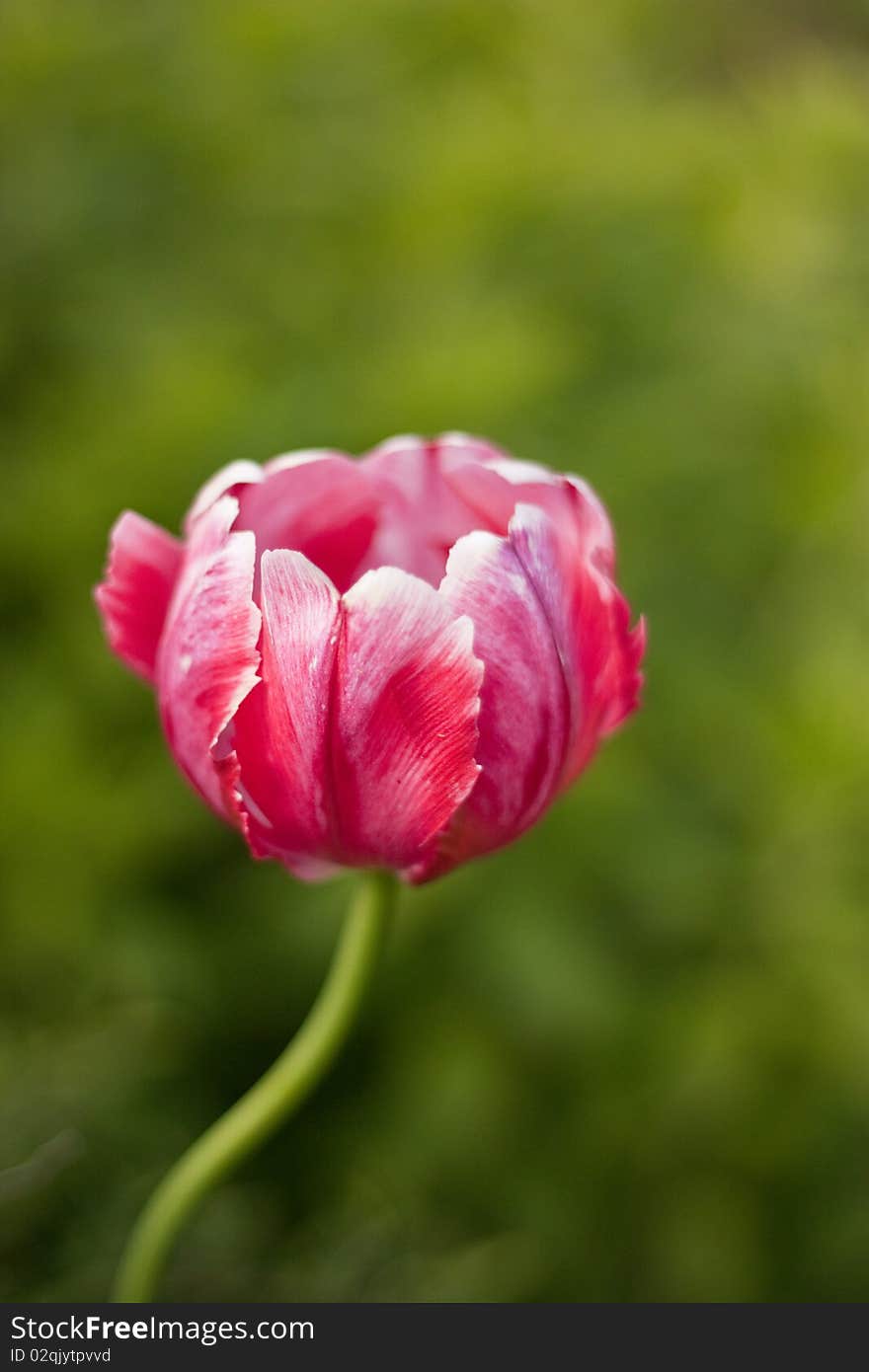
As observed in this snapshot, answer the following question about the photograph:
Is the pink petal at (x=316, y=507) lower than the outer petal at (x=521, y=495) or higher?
lower

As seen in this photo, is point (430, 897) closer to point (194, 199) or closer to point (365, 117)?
point (194, 199)

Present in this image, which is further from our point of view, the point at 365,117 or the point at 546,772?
the point at 365,117

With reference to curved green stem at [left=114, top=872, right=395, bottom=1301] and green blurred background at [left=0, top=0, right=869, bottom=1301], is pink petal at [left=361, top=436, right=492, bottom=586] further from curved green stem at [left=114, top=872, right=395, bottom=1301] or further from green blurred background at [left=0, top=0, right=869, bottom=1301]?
green blurred background at [left=0, top=0, right=869, bottom=1301]

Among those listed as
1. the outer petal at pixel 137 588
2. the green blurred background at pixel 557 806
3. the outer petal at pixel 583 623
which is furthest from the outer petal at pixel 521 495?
the green blurred background at pixel 557 806

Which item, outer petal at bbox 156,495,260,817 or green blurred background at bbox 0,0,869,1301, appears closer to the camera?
outer petal at bbox 156,495,260,817

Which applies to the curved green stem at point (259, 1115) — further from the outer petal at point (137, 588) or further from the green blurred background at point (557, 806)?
the green blurred background at point (557, 806)

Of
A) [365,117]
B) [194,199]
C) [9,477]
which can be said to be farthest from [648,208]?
[9,477]

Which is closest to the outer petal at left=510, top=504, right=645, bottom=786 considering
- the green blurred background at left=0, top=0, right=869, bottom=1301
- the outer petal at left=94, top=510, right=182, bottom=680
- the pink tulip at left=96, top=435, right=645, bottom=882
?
the pink tulip at left=96, top=435, right=645, bottom=882

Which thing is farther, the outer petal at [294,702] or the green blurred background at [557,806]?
the green blurred background at [557,806]
